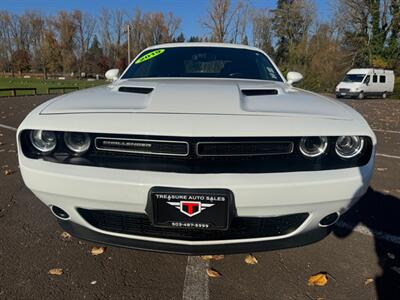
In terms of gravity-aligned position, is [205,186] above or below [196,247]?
above

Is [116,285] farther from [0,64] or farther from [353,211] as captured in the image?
[0,64]

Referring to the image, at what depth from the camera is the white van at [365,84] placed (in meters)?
24.9

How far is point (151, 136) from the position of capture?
173 cm

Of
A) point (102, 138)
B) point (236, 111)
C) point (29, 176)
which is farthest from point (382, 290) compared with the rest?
point (29, 176)

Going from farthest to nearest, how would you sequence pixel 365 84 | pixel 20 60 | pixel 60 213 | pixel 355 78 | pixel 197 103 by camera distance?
1. pixel 20 60
2. pixel 355 78
3. pixel 365 84
4. pixel 60 213
5. pixel 197 103

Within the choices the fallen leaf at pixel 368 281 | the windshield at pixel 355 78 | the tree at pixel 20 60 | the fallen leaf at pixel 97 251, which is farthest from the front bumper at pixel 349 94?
the tree at pixel 20 60

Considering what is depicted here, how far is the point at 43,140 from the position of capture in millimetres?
1944

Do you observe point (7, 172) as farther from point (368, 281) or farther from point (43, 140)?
point (368, 281)

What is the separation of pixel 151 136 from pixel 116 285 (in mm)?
1014

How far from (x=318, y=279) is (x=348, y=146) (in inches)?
34.9

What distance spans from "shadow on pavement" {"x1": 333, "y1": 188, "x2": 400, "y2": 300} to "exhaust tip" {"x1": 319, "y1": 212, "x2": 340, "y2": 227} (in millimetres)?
538

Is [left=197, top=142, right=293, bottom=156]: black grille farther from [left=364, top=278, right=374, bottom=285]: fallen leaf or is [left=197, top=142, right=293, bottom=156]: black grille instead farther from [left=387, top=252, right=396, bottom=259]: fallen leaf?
[left=387, top=252, right=396, bottom=259]: fallen leaf

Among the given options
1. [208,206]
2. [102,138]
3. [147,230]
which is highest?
[102,138]

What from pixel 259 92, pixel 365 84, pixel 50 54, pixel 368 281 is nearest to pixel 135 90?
pixel 259 92
